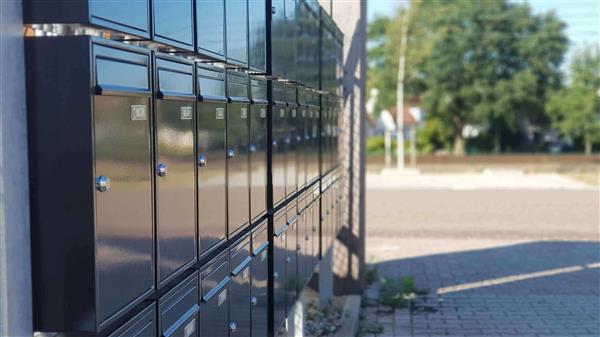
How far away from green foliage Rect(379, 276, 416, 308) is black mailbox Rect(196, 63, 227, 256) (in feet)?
17.3

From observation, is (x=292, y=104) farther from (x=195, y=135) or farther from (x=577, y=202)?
(x=577, y=202)

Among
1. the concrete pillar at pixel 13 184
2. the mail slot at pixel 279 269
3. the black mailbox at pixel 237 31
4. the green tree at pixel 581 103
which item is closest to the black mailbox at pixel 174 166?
the concrete pillar at pixel 13 184

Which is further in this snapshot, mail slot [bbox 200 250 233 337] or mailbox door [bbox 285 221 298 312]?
mailbox door [bbox 285 221 298 312]

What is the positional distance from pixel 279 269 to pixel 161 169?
99.6 inches

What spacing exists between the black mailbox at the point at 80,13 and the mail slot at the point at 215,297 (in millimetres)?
1297

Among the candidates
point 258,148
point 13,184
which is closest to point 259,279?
point 258,148

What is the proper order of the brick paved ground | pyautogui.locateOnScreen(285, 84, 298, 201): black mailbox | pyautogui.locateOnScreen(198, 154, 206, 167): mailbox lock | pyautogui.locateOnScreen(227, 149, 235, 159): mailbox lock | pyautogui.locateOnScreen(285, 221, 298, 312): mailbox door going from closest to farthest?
pyautogui.locateOnScreen(198, 154, 206, 167): mailbox lock < pyautogui.locateOnScreen(227, 149, 235, 159): mailbox lock < pyautogui.locateOnScreen(285, 221, 298, 312): mailbox door < pyautogui.locateOnScreen(285, 84, 298, 201): black mailbox < the brick paved ground

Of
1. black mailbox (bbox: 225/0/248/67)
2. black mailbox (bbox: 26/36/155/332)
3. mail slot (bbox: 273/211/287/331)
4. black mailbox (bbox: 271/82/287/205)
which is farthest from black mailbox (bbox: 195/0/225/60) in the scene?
mail slot (bbox: 273/211/287/331)

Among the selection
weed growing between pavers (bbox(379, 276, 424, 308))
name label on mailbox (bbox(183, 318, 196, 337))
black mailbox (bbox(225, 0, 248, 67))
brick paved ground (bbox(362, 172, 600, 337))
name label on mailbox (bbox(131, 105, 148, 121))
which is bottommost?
brick paved ground (bbox(362, 172, 600, 337))

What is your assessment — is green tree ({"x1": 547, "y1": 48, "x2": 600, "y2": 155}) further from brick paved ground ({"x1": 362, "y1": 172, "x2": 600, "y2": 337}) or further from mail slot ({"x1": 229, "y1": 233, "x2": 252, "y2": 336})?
mail slot ({"x1": 229, "y1": 233, "x2": 252, "y2": 336})

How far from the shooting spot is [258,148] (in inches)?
191

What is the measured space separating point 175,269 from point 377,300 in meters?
6.33

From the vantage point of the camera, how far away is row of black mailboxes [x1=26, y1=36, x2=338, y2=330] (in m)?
2.33

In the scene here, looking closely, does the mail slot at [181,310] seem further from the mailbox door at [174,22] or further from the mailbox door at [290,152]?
the mailbox door at [290,152]
